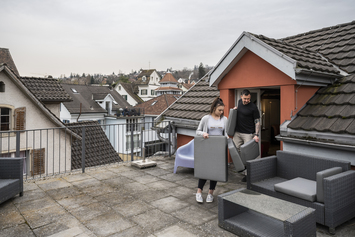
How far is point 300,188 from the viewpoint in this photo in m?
3.38

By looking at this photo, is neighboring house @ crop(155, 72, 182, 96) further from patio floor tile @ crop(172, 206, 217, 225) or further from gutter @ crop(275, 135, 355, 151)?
patio floor tile @ crop(172, 206, 217, 225)

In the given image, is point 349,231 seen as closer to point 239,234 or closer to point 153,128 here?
point 239,234

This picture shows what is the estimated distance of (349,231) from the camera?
3016mm

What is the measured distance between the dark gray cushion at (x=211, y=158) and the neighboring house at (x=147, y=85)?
65.6 m

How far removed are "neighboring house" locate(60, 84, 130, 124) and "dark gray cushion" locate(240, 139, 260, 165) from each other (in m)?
32.0

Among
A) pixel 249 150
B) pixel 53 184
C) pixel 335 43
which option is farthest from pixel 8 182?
pixel 335 43

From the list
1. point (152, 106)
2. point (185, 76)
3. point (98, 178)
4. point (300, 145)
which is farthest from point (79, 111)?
point (185, 76)

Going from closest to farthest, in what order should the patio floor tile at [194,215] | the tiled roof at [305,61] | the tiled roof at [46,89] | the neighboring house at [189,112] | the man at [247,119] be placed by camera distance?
1. the patio floor tile at [194,215]
2. the tiled roof at [305,61]
3. the man at [247,119]
4. the neighboring house at [189,112]
5. the tiled roof at [46,89]

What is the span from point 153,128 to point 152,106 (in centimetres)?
3659

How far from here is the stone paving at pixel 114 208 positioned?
311cm

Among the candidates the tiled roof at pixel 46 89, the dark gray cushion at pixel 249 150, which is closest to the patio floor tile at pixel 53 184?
the dark gray cushion at pixel 249 150

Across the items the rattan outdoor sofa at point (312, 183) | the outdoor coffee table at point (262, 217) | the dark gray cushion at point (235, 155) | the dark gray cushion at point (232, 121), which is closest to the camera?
the outdoor coffee table at point (262, 217)

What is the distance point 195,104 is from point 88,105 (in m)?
33.0

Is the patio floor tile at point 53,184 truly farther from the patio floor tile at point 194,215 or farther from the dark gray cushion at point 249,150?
the dark gray cushion at point 249,150
